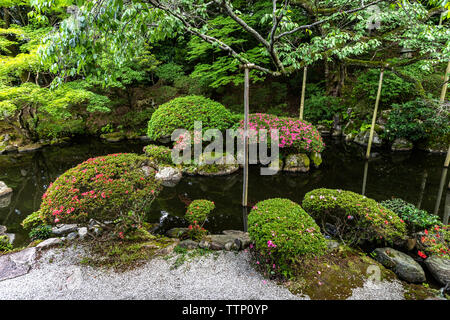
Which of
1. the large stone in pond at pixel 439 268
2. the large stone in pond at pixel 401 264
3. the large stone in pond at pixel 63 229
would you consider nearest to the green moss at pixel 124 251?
the large stone in pond at pixel 63 229

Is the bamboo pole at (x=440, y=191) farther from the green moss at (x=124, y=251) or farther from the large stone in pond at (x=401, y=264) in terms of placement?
the green moss at (x=124, y=251)

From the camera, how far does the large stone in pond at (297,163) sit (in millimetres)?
7602

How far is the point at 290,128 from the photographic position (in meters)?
7.46

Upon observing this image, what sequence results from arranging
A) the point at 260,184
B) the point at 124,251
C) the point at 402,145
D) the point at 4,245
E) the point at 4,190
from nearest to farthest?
the point at 124,251 < the point at 4,245 < the point at 4,190 < the point at 260,184 < the point at 402,145

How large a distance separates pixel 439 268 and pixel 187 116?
6723mm

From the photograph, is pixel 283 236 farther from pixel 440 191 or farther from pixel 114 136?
pixel 114 136

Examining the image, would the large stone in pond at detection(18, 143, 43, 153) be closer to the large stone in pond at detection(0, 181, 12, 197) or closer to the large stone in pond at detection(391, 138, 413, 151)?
the large stone in pond at detection(0, 181, 12, 197)

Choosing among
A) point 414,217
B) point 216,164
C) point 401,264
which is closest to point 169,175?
point 216,164

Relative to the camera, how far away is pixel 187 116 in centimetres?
740

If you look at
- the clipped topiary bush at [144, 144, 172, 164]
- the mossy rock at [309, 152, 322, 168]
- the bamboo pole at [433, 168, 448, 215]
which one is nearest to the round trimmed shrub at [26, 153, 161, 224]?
the clipped topiary bush at [144, 144, 172, 164]

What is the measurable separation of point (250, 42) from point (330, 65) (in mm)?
5388

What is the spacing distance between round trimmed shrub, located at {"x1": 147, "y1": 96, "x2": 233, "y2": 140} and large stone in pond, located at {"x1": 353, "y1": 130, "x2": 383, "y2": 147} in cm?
701
